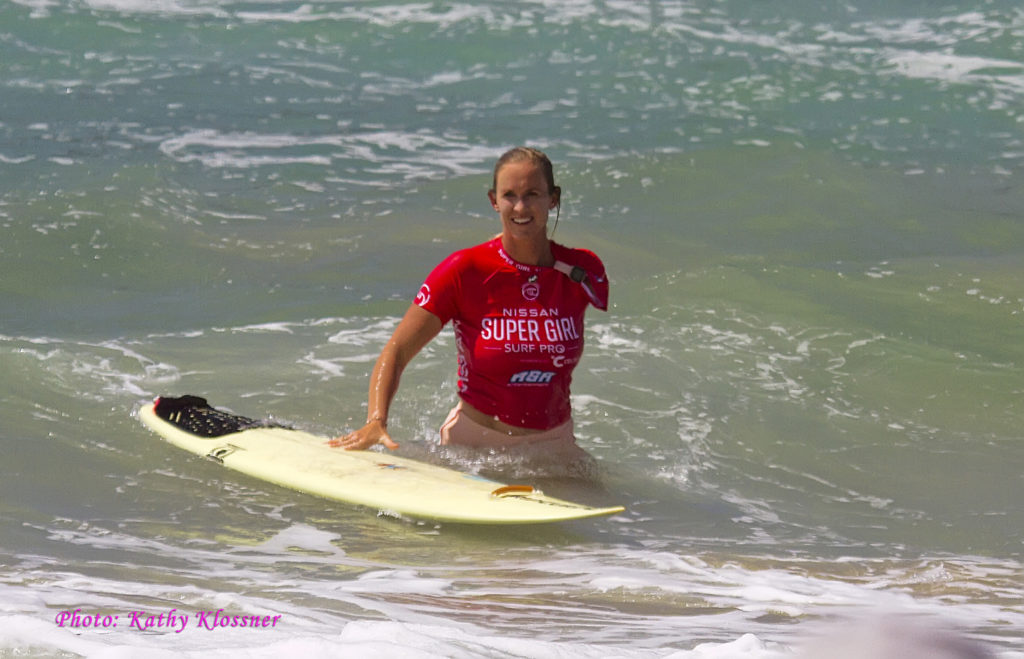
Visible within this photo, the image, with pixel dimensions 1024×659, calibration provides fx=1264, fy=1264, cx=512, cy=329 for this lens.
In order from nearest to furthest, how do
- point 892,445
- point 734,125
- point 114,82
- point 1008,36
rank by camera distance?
point 892,445
point 734,125
point 114,82
point 1008,36

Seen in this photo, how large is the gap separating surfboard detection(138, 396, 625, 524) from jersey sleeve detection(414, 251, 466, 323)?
2.36 ft

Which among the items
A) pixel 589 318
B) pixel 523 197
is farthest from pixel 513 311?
pixel 589 318

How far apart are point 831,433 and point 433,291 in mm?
2731

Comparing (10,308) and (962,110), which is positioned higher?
(962,110)

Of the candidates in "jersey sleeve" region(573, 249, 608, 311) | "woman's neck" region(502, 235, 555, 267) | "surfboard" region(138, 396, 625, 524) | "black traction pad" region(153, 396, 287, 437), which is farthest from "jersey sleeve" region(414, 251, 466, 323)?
"black traction pad" region(153, 396, 287, 437)

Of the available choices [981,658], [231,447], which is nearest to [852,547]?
[231,447]

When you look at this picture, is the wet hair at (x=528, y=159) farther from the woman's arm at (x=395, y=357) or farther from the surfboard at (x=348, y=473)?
the surfboard at (x=348, y=473)

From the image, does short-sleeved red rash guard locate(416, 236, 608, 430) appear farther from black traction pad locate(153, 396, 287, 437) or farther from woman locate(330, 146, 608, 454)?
black traction pad locate(153, 396, 287, 437)

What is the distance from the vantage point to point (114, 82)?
1517 cm

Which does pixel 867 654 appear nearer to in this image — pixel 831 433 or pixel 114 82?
pixel 831 433

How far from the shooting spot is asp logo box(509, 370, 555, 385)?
502cm

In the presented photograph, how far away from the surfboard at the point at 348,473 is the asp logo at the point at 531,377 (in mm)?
420

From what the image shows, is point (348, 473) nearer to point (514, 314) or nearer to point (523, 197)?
point (514, 314)

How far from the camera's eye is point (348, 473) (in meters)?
5.29
